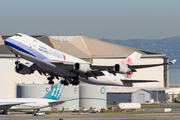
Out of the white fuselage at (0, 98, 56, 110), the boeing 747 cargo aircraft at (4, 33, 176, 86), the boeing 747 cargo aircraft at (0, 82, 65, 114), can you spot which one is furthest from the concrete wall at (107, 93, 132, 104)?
the boeing 747 cargo aircraft at (4, 33, 176, 86)

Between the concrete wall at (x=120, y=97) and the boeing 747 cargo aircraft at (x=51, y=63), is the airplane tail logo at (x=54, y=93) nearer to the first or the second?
the boeing 747 cargo aircraft at (x=51, y=63)

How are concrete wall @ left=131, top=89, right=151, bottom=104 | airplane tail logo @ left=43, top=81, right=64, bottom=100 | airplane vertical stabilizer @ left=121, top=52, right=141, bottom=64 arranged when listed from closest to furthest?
airplane vertical stabilizer @ left=121, top=52, right=141, bottom=64 < airplane tail logo @ left=43, top=81, right=64, bottom=100 < concrete wall @ left=131, top=89, right=151, bottom=104

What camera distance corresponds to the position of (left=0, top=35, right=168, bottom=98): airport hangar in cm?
12269

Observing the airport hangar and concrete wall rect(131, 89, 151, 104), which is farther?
concrete wall rect(131, 89, 151, 104)

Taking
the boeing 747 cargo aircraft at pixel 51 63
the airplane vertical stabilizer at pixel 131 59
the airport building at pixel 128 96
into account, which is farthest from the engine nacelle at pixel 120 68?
the airport building at pixel 128 96

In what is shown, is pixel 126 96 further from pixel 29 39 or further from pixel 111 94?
pixel 29 39

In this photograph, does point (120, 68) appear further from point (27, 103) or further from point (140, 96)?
point (140, 96)

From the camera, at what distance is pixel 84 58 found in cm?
14662

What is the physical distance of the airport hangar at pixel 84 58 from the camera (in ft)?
403

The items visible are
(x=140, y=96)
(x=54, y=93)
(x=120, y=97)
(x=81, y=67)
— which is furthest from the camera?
(x=140, y=96)

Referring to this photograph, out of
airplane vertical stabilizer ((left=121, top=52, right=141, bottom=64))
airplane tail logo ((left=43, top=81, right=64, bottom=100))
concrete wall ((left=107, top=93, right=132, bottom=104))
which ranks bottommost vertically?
concrete wall ((left=107, top=93, right=132, bottom=104))

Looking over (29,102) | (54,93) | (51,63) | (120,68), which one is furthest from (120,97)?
(51,63)

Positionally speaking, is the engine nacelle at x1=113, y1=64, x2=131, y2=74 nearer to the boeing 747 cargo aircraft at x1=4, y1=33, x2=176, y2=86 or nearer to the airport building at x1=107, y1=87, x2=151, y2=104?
the boeing 747 cargo aircraft at x1=4, y1=33, x2=176, y2=86

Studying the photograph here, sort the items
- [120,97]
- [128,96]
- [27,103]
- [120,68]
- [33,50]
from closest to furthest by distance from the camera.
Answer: [33,50] < [120,68] < [27,103] < [128,96] < [120,97]
